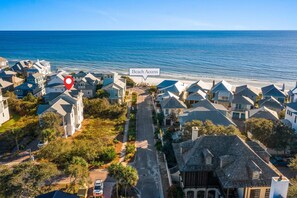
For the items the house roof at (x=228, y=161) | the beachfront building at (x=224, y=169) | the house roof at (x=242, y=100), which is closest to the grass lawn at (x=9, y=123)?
the house roof at (x=228, y=161)

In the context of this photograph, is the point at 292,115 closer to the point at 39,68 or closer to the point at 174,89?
the point at 174,89

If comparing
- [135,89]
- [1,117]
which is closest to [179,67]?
[135,89]

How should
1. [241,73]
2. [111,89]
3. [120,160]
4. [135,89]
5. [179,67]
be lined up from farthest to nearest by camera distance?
1. [179,67]
2. [241,73]
3. [135,89]
4. [111,89]
5. [120,160]

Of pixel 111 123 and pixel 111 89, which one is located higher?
pixel 111 89

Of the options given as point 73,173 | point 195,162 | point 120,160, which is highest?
point 195,162

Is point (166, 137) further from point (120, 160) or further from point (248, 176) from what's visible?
point (248, 176)

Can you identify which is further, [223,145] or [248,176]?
[223,145]

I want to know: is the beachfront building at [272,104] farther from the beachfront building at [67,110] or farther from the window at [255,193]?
the beachfront building at [67,110]

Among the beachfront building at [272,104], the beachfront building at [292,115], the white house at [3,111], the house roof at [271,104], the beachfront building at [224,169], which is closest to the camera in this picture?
the beachfront building at [224,169]

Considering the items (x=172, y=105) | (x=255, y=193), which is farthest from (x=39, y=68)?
(x=255, y=193)
